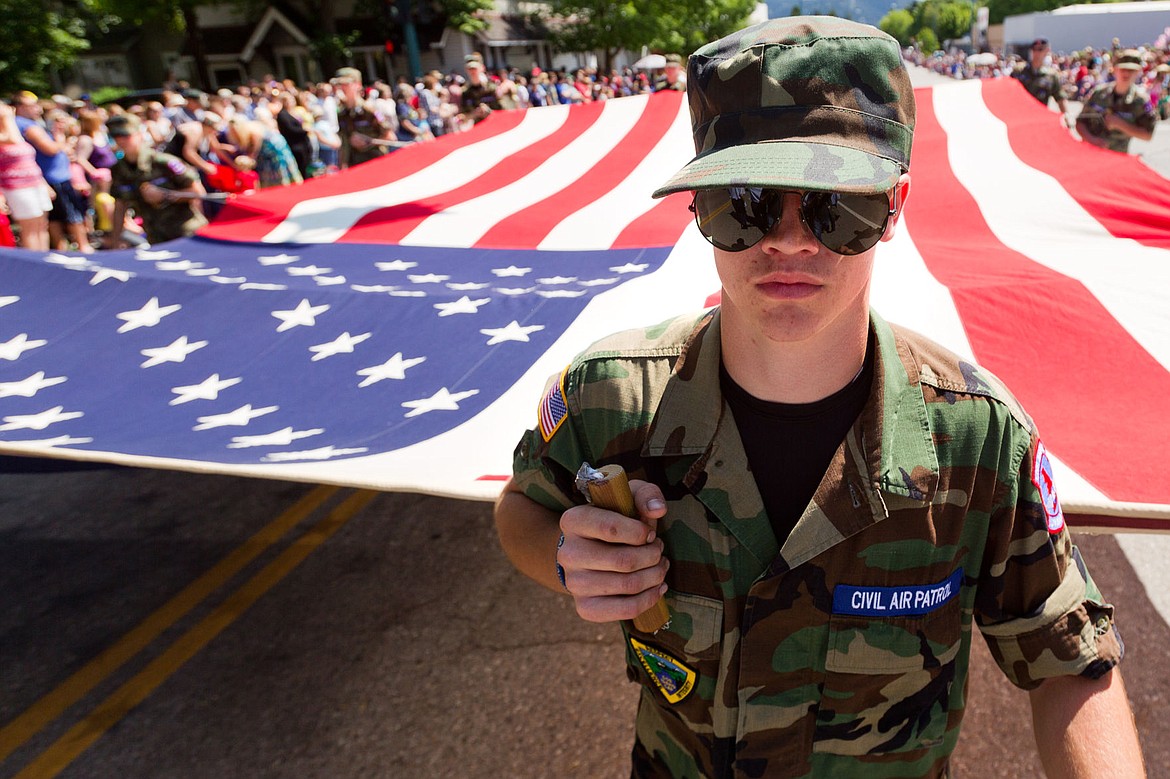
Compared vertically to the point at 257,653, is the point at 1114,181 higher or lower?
higher

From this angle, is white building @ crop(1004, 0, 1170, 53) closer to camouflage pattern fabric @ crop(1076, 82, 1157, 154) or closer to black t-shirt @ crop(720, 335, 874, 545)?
camouflage pattern fabric @ crop(1076, 82, 1157, 154)

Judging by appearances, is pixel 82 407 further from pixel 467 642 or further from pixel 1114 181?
pixel 1114 181

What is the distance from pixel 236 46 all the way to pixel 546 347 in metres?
39.7

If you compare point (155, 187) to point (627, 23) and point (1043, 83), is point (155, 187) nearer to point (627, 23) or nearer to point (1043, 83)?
point (1043, 83)

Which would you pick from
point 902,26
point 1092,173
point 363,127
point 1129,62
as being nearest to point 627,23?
point 363,127

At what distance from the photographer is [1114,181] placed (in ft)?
13.3

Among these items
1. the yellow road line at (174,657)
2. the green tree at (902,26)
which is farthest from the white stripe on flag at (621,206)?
the green tree at (902,26)

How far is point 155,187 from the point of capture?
5812 millimetres

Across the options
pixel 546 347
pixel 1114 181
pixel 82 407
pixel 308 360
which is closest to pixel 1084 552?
pixel 1114 181

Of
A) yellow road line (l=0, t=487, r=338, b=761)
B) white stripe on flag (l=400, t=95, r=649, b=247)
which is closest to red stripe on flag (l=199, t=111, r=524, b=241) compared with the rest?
white stripe on flag (l=400, t=95, r=649, b=247)

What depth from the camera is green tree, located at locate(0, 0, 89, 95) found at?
28.1 metres

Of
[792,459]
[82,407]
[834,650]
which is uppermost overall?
[792,459]

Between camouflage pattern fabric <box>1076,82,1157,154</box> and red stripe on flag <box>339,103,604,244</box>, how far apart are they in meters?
4.48

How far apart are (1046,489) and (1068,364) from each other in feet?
5.19
